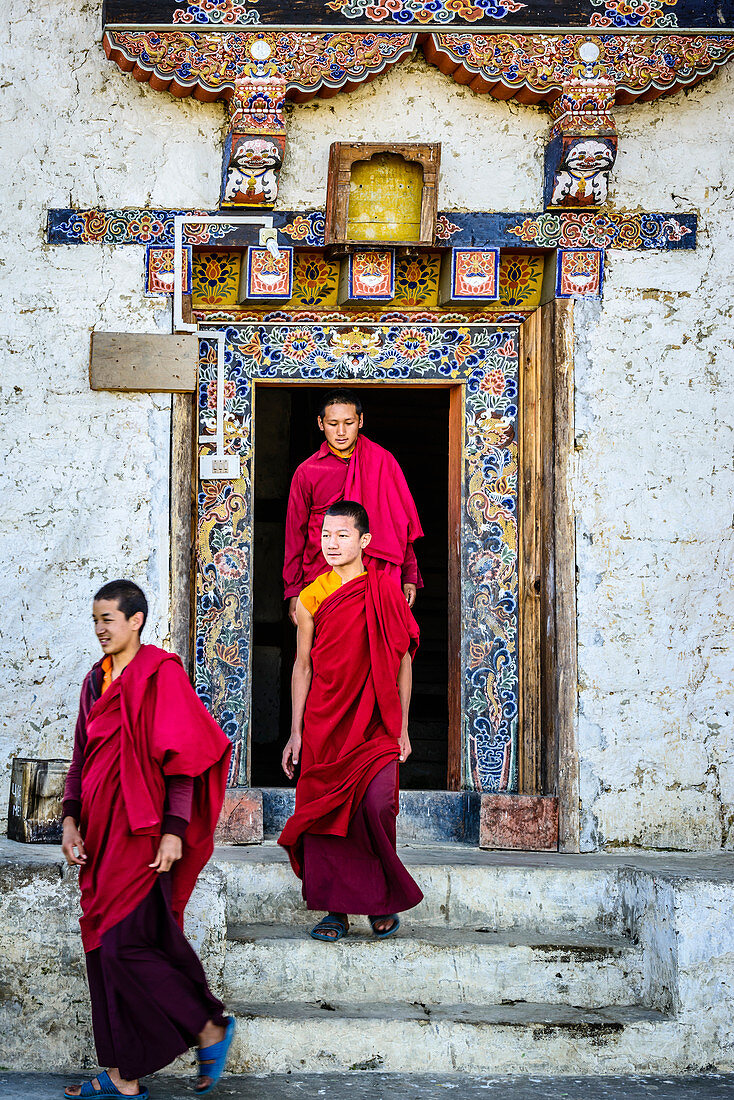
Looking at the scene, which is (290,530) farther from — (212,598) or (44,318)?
(44,318)

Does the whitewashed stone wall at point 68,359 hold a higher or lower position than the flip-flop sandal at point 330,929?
higher

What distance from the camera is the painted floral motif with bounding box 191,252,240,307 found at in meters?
5.86

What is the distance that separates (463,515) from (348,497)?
56cm

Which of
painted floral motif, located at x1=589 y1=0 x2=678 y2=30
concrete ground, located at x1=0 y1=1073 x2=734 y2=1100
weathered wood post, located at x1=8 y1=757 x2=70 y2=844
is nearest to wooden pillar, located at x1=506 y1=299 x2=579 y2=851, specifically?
painted floral motif, located at x1=589 y1=0 x2=678 y2=30

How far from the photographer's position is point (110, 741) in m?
3.67

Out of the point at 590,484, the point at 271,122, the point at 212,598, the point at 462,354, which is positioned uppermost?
the point at 271,122

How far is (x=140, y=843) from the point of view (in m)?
3.59

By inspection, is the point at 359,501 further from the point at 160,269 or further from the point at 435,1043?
the point at 435,1043

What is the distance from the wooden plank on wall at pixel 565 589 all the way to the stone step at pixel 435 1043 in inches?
53.5

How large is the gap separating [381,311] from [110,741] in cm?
292

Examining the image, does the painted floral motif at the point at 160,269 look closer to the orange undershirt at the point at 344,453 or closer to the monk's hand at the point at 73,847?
the orange undershirt at the point at 344,453

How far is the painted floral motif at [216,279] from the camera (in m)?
5.86

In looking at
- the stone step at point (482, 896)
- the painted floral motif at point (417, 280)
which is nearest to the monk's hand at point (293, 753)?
the stone step at point (482, 896)

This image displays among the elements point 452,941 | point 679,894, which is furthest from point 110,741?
point 679,894
